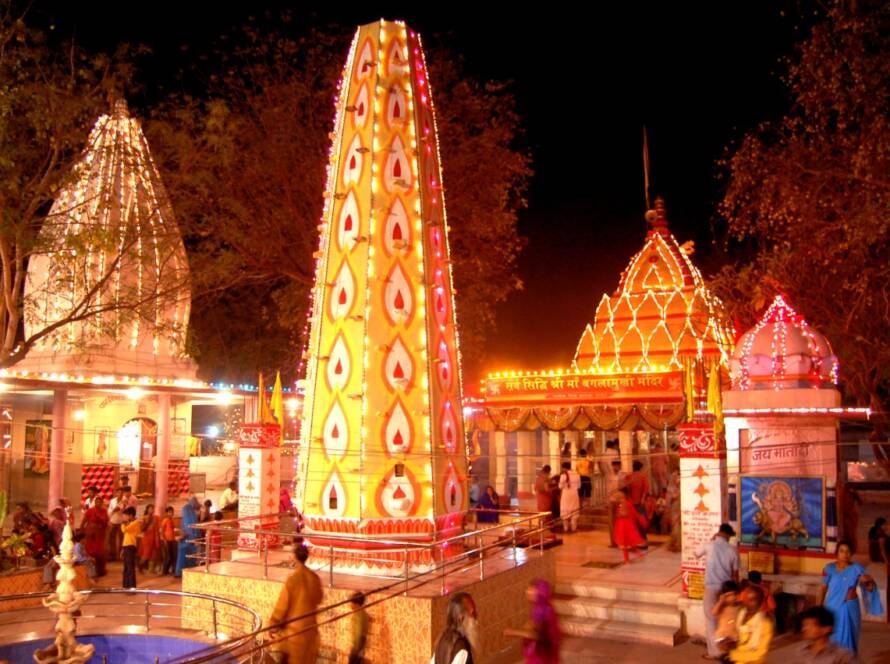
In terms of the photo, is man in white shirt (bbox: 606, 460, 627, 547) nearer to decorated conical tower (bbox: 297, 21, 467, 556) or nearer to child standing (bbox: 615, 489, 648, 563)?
child standing (bbox: 615, 489, 648, 563)

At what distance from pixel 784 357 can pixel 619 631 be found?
490 centimetres

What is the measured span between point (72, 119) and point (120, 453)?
49.0ft

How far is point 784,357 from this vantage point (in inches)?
486

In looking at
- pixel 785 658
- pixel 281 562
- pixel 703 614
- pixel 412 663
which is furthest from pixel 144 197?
pixel 785 658

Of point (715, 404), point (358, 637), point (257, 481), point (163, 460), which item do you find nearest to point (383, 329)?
point (358, 637)

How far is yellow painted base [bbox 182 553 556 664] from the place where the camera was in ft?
27.3

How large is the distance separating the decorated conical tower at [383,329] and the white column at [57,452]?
8.51 m

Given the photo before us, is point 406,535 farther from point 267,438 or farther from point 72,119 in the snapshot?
point 72,119

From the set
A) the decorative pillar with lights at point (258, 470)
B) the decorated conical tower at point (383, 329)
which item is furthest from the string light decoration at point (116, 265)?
the decorated conical tower at point (383, 329)

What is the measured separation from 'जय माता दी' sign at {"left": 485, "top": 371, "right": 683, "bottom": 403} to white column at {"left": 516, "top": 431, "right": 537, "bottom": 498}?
10.3ft

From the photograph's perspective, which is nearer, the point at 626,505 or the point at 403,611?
the point at 403,611

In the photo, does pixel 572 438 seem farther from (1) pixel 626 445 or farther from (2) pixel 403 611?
(2) pixel 403 611

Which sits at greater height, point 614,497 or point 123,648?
point 614,497

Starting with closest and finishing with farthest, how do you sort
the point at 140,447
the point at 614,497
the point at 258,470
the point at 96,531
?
the point at 258,470 → the point at 96,531 → the point at 614,497 → the point at 140,447
